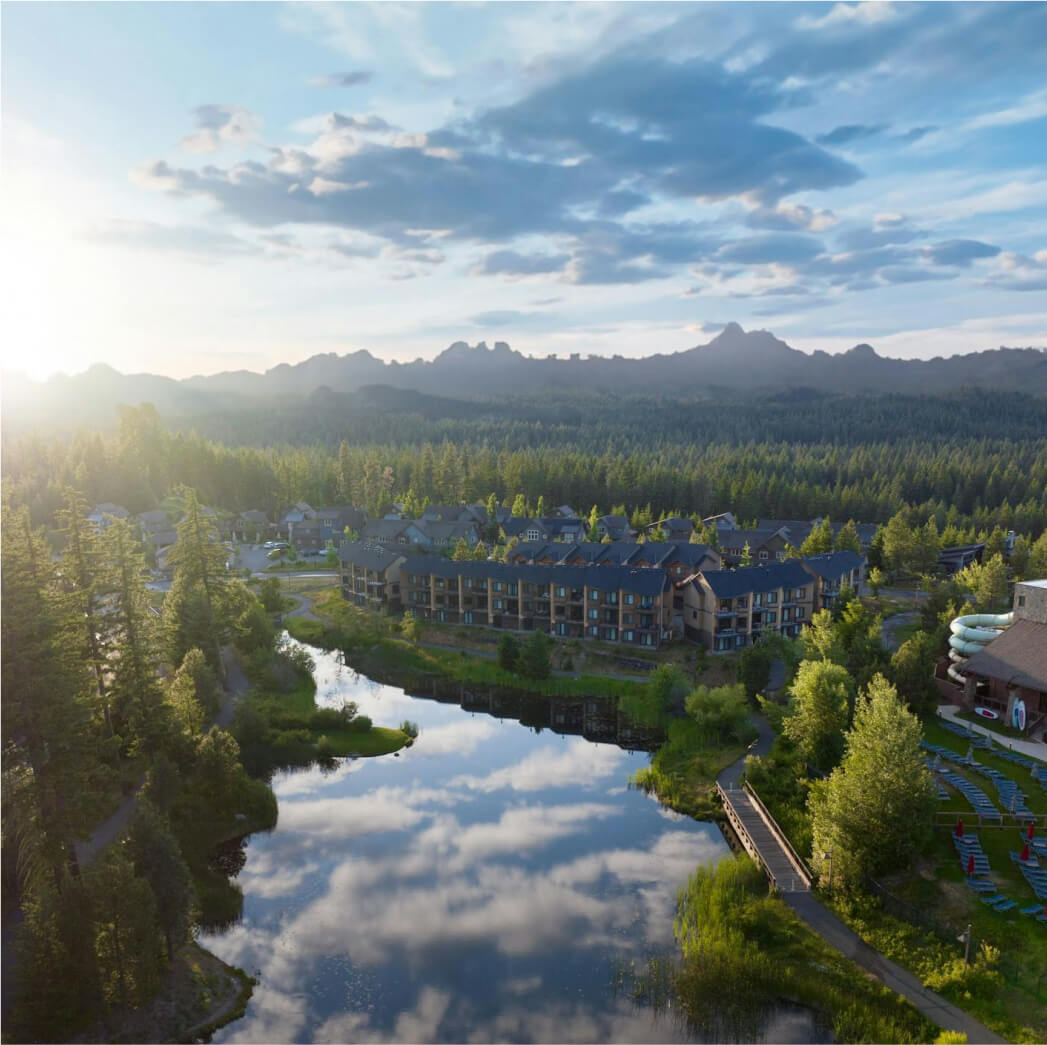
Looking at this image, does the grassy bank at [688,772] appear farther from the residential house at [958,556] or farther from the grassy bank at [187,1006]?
the residential house at [958,556]

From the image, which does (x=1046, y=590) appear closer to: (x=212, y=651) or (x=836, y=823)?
(x=836, y=823)

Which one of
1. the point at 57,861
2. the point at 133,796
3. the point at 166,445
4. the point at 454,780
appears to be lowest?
the point at 454,780

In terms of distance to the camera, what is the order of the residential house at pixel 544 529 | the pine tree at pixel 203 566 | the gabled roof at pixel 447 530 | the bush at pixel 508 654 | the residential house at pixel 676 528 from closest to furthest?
the pine tree at pixel 203 566 → the bush at pixel 508 654 → the gabled roof at pixel 447 530 → the residential house at pixel 676 528 → the residential house at pixel 544 529

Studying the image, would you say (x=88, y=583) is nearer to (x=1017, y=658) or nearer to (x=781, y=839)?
(x=781, y=839)

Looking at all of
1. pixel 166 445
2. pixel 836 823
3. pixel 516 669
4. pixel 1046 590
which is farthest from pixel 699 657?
pixel 166 445

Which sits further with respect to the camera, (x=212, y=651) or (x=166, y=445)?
(x=166, y=445)

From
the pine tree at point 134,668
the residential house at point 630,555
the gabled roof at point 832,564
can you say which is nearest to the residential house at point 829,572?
the gabled roof at point 832,564

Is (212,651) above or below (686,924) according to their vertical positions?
above
